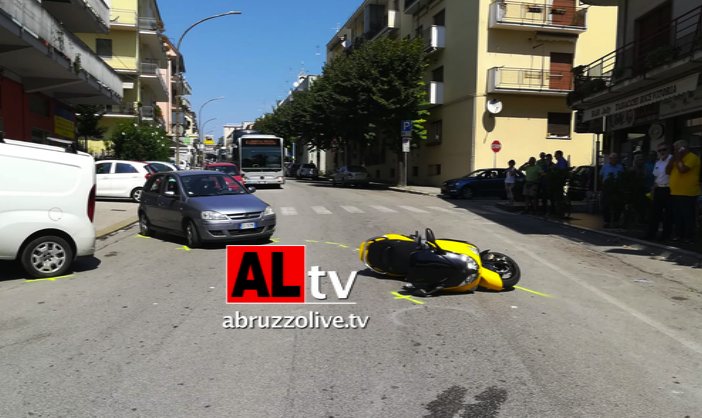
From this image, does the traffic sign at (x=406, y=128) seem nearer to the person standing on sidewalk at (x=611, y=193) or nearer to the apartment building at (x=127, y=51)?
the person standing on sidewalk at (x=611, y=193)

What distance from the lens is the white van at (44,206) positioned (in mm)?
7141

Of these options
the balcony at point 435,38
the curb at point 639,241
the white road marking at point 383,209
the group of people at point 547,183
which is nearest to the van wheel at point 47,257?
the curb at point 639,241

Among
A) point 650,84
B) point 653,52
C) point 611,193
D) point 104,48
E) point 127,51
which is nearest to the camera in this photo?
point 611,193

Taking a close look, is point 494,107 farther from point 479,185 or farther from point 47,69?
point 47,69

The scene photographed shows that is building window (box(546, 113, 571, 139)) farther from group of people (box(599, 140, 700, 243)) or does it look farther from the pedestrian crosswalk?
group of people (box(599, 140, 700, 243))

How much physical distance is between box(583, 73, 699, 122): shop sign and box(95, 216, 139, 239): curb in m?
14.1

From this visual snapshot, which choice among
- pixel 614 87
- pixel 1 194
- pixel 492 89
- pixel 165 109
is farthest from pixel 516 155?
pixel 165 109

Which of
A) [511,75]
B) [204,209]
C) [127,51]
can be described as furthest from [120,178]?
[127,51]

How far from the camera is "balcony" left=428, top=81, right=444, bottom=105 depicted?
33.5 metres

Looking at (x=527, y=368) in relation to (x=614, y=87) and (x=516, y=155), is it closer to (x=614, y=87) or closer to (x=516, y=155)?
(x=614, y=87)

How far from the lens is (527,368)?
430 cm

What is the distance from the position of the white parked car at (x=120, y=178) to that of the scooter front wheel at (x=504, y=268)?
15.6m

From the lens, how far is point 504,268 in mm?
6945
